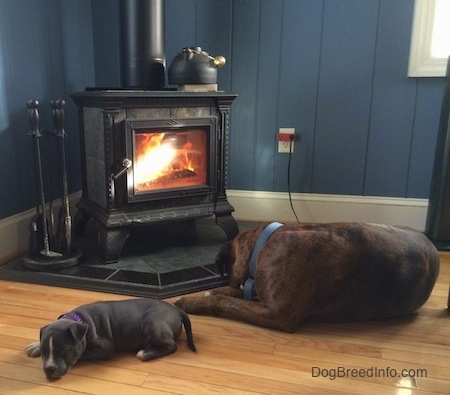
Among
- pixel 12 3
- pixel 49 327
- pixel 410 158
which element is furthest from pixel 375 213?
pixel 12 3

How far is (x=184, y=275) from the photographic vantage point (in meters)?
2.05

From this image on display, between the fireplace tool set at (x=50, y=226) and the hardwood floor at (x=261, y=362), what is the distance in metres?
0.35

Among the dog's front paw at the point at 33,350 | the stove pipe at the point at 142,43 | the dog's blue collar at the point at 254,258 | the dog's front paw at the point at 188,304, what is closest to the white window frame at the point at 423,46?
the stove pipe at the point at 142,43

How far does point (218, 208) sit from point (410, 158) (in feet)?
4.11

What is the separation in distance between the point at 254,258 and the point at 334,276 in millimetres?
305

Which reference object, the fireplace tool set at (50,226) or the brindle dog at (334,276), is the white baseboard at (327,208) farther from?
the brindle dog at (334,276)

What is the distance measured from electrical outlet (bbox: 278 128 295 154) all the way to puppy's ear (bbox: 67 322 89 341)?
1885mm

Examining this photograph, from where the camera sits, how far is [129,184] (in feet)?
7.11

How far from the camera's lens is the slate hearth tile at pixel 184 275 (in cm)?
199

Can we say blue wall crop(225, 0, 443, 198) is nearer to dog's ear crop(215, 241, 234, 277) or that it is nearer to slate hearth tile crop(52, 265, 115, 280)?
dog's ear crop(215, 241, 234, 277)

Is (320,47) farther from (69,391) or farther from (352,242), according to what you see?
(69,391)

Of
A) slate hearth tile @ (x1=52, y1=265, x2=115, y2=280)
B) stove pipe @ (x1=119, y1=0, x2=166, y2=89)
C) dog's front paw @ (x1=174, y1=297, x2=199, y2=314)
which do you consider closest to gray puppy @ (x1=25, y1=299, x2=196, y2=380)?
dog's front paw @ (x1=174, y1=297, x2=199, y2=314)

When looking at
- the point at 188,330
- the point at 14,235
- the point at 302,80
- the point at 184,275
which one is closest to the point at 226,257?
the point at 184,275

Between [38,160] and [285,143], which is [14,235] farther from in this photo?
[285,143]
